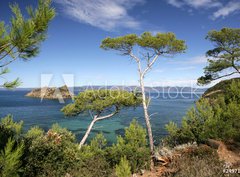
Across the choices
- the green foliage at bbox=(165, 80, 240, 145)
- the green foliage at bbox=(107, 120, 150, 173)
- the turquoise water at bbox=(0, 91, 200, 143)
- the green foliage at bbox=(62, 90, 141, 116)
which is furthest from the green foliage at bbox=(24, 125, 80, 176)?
the green foliage at bbox=(62, 90, 141, 116)

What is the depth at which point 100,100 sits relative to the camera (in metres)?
17.5

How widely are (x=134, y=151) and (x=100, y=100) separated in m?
7.73

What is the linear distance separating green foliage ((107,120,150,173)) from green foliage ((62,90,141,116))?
16.6ft

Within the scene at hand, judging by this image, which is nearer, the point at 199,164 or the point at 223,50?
the point at 199,164

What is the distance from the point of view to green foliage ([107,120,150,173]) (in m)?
9.58

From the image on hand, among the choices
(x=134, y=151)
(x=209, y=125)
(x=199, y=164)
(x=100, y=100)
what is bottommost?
(x=134, y=151)

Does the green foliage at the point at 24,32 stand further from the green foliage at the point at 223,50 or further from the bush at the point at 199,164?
the green foliage at the point at 223,50

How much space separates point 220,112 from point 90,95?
1004 centimetres

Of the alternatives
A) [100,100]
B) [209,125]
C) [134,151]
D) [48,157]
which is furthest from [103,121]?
[209,125]

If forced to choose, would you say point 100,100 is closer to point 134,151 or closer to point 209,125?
point 134,151

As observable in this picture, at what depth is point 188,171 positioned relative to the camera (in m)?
5.54

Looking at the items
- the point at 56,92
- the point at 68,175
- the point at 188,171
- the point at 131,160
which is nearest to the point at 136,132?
the point at 131,160

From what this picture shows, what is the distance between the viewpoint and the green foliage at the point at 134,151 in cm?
958

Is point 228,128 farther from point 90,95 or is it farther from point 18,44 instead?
point 90,95
